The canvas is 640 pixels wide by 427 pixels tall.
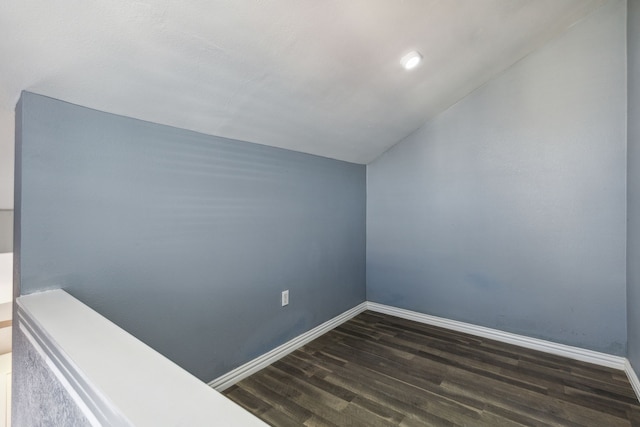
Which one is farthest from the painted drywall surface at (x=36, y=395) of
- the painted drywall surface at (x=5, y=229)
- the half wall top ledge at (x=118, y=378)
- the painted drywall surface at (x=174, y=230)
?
Result: the painted drywall surface at (x=5, y=229)

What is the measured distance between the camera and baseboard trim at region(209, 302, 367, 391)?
5.76ft

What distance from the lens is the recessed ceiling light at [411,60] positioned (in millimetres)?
1711

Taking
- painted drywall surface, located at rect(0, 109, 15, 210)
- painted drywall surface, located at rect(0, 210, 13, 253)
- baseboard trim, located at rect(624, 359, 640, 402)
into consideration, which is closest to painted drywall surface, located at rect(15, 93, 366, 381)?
painted drywall surface, located at rect(0, 109, 15, 210)

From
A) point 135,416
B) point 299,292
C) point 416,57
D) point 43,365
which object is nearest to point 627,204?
point 416,57

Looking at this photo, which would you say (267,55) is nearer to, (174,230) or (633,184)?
(174,230)

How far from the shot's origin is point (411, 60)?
174cm

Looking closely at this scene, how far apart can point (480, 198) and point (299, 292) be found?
66.2 inches

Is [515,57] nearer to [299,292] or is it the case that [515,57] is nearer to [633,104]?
[633,104]

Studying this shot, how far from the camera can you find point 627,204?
1.89 meters

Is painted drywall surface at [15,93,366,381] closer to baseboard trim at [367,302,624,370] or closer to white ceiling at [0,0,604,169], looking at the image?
white ceiling at [0,0,604,169]

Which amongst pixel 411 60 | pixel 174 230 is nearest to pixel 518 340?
pixel 411 60

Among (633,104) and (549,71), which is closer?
(633,104)

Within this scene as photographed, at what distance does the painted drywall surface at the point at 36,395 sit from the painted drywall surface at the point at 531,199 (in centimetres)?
255

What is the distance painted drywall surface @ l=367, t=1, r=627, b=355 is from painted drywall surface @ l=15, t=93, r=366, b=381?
0.98 meters
